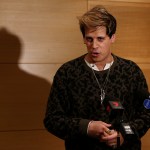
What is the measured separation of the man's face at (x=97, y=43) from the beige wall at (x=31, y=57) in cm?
80

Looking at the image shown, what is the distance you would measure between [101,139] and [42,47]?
43.7 inches

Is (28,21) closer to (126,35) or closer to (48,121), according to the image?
(126,35)

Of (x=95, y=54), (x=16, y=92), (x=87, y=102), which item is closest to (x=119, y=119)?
(x=87, y=102)

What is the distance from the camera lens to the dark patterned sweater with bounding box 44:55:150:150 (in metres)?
1.74

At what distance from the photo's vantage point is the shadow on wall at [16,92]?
2.49 meters

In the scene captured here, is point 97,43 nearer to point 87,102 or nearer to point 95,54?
point 95,54

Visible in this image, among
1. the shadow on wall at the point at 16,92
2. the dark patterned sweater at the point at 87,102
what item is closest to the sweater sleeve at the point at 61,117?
the dark patterned sweater at the point at 87,102

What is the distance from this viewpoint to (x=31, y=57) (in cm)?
255

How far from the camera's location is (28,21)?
252cm

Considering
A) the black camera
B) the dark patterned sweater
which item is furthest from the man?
the black camera

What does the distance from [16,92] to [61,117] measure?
0.86 metres

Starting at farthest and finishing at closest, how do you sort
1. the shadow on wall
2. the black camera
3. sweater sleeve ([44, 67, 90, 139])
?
the shadow on wall, sweater sleeve ([44, 67, 90, 139]), the black camera

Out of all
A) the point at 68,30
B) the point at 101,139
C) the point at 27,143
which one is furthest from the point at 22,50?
the point at 101,139

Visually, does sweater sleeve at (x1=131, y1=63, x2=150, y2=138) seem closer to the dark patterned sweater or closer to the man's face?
the dark patterned sweater
